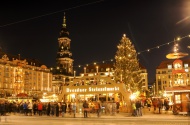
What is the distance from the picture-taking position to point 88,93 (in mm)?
30609

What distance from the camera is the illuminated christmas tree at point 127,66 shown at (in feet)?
160

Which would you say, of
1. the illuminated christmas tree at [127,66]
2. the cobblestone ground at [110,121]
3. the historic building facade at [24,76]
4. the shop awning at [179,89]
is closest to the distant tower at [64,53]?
the historic building facade at [24,76]

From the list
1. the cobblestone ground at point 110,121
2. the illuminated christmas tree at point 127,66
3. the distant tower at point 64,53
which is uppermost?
the distant tower at point 64,53

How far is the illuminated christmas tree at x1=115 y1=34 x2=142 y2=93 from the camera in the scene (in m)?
48.7

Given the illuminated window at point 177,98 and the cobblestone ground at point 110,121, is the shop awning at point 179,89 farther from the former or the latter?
the cobblestone ground at point 110,121

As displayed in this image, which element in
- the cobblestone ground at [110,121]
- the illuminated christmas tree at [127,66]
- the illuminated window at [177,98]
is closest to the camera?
the cobblestone ground at [110,121]

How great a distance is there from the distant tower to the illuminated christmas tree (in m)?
86.6

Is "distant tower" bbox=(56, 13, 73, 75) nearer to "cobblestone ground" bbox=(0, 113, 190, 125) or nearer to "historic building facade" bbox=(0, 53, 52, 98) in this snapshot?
"historic building facade" bbox=(0, 53, 52, 98)

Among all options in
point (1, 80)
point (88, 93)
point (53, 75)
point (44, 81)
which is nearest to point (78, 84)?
point (88, 93)

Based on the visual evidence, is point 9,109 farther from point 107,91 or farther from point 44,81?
point 44,81

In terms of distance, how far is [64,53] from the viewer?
136 metres

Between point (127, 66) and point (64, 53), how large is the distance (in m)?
89.5

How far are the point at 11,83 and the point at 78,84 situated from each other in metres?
77.6

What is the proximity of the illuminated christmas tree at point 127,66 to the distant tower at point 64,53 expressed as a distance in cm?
8662
